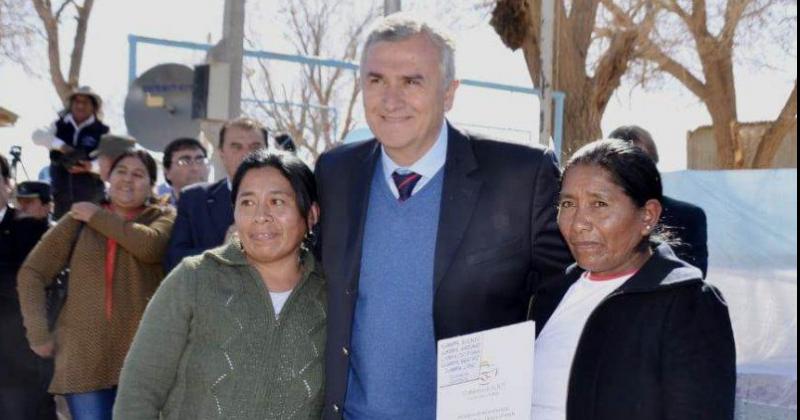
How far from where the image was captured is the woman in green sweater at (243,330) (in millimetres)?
3189

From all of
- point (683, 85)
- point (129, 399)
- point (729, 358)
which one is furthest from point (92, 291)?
point (683, 85)

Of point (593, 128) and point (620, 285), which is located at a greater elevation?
point (593, 128)

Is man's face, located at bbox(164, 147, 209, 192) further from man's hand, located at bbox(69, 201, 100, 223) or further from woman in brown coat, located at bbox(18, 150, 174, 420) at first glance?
man's hand, located at bbox(69, 201, 100, 223)

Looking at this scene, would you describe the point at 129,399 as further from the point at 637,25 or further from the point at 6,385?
the point at 637,25

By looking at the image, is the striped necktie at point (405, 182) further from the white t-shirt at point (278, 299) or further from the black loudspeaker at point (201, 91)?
the black loudspeaker at point (201, 91)

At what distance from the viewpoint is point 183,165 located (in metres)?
6.42

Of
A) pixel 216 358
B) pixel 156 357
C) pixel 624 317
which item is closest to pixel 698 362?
pixel 624 317

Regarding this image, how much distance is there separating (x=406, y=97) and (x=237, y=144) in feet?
8.04

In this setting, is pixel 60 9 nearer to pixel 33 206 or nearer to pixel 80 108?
pixel 80 108

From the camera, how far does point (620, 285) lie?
2848 millimetres

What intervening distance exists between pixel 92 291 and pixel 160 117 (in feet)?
8.70

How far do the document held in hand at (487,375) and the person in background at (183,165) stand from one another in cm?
380

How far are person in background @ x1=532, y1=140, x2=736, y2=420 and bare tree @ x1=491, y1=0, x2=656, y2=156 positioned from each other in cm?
1112

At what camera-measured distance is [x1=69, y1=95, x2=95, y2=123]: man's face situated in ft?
27.7
